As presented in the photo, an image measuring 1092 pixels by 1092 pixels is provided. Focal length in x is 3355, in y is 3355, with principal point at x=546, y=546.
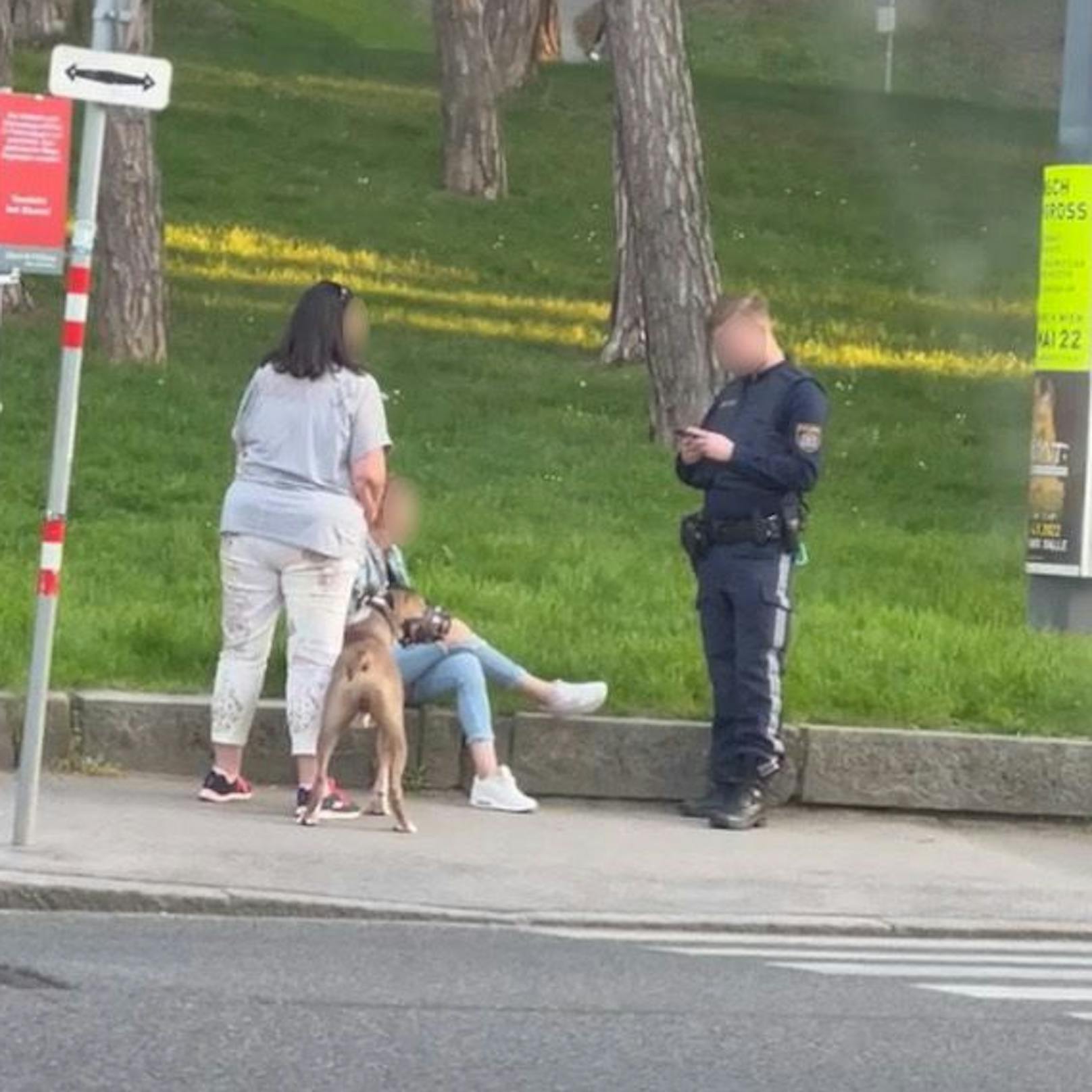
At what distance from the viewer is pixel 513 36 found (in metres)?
41.3

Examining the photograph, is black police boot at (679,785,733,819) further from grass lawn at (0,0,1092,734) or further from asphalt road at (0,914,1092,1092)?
asphalt road at (0,914,1092,1092)

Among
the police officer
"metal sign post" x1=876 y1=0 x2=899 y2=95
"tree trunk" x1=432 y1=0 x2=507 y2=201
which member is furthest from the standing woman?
"tree trunk" x1=432 y1=0 x2=507 y2=201

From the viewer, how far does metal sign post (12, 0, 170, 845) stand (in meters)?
10.5

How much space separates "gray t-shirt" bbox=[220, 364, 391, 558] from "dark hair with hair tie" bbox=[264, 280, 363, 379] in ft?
0.14

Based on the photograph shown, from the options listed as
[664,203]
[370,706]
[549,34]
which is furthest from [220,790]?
[549,34]

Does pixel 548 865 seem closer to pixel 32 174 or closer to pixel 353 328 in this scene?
pixel 353 328

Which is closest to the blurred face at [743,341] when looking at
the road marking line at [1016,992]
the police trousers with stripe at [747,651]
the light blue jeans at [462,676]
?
the police trousers with stripe at [747,651]

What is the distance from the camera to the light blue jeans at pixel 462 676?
1212 cm

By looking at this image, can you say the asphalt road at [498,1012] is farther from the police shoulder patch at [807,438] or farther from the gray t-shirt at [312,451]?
the police shoulder patch at [807,438]

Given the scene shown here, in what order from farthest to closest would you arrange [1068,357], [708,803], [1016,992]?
1. [1068,357]
2. [708,803]
3. [1016,992]

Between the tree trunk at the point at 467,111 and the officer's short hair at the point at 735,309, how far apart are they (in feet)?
72.3

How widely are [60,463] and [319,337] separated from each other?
1.29m

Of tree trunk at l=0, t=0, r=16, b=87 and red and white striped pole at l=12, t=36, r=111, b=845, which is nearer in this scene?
red and white striped pole at l=12, t=36, r=111, b=845

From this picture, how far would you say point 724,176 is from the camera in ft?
121
